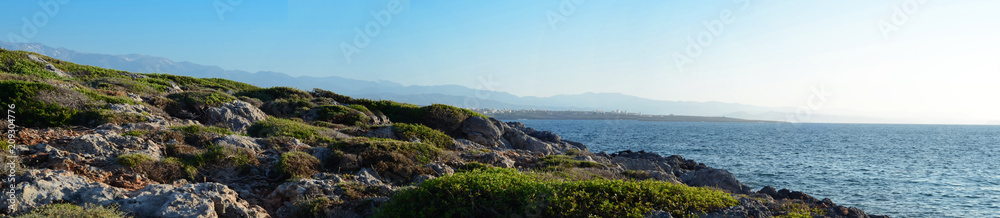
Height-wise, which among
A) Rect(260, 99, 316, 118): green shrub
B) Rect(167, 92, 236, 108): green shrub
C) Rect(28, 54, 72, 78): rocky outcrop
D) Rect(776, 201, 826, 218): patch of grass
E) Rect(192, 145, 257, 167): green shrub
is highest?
Rect(28, 54, 72, 78): rocky outcrop

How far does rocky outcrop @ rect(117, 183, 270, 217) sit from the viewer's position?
26.6 feet

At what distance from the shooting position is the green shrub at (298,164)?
1130cm

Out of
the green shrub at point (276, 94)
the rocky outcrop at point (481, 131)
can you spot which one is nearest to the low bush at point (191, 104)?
the green shrub at point (276, 94)

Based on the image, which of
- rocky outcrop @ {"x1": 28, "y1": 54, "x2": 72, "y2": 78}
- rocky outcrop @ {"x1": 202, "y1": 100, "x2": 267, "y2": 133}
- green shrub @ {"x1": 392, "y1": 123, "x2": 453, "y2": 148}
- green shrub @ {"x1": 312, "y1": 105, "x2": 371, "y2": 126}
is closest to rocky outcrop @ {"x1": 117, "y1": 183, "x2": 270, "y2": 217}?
green shrub @ {"x1": 392, "y1": 123, "x2": 453, "y2": 148}

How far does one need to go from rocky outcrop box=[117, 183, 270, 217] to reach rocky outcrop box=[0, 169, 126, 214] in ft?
1.23

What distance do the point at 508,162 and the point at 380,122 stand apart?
1208 centimetres

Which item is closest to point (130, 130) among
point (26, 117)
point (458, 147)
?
point (26, 117)

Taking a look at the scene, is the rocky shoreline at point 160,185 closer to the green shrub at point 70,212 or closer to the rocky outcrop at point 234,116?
the green shrub at point 70,212

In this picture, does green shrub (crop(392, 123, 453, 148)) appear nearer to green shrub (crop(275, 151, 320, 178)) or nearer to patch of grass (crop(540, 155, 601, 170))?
patch of grass (crop(540, 155, 601, 170))

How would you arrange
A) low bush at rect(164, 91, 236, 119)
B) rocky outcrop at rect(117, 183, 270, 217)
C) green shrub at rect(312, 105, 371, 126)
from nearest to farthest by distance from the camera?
rocky outcrop at rect(117, 183, 270, 217) → low bush at rect(164, 91, 236, 119) → green shrub at rect(312, 105, 371, 126)

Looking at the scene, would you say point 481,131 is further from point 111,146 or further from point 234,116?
point 111,146

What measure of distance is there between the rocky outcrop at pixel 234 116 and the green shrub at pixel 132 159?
719 centimetres

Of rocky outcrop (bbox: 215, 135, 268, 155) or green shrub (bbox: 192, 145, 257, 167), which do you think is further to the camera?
rocky outcrop (bbox: 215, 135, 268, 155)

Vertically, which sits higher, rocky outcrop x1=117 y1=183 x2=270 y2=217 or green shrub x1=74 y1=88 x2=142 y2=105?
green shrub x1=74 y1=88 x2=142 y2=105
